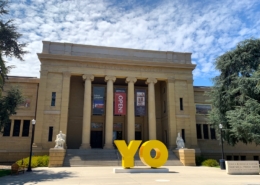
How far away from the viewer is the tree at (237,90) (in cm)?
2214

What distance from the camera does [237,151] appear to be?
117 feet

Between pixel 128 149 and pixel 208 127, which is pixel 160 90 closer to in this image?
pixel 208 127

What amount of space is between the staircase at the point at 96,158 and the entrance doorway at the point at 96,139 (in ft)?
23.7

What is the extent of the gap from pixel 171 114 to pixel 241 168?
16.2m

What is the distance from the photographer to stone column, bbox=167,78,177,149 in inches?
1266

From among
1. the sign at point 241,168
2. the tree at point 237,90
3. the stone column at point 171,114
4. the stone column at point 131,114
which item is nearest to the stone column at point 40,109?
the stone column at point 131,114

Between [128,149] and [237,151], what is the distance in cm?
2466

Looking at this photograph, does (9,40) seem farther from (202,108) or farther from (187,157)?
(202,108)

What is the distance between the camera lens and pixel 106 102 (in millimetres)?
32875

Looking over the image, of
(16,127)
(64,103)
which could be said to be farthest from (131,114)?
(16,127)

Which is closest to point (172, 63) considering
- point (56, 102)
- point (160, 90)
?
point (160, 90)

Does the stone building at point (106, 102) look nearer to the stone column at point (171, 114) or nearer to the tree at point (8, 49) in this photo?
the stone column at point (171, 114)

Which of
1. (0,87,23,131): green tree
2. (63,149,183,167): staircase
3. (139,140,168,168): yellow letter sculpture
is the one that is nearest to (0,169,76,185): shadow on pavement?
(139,140,168,168): yellow letter sculpture

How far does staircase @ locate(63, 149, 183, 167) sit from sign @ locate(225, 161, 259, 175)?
9.89 m
